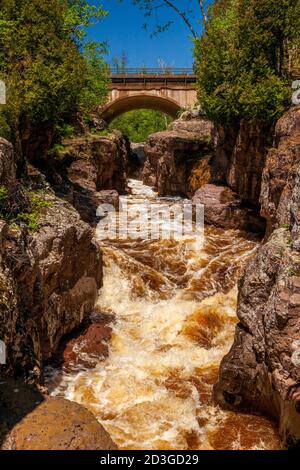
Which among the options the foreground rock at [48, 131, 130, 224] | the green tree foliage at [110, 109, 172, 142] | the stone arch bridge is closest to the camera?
the foreground rock at [48, 131, 130, 224]

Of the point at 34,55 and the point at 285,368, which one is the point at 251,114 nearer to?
the point at 34,55

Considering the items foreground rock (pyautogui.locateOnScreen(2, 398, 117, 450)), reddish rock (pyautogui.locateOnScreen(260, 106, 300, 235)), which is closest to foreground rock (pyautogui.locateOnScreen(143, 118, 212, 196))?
reddish rock (pyautogui.locateOnScreen(260, 106, 300, 235))

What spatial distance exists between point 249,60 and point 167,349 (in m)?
9.62

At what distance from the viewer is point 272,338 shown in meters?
5.56

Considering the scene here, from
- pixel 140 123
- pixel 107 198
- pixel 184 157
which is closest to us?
pixel 107 198

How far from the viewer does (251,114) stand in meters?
12.2

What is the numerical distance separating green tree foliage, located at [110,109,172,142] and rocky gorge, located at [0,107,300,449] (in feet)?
98.2

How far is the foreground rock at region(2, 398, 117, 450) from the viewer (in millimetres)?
3994

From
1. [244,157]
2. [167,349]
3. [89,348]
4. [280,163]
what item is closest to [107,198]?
[244,157]

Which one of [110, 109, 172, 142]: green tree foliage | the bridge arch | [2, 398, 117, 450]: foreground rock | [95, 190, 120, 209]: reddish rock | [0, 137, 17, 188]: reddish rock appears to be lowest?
[2, 398, 117, 450]: foreground rock

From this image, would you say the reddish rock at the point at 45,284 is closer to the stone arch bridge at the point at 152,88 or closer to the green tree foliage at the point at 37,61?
the green tree foliage at the point at 37,61

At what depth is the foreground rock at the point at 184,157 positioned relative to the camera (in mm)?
18438

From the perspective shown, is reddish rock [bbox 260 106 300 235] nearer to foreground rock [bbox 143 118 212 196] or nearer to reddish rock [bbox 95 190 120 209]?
foreground rock [bbox 143 118 212 196]

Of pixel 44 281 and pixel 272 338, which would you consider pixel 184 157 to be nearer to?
pixel 44 281
